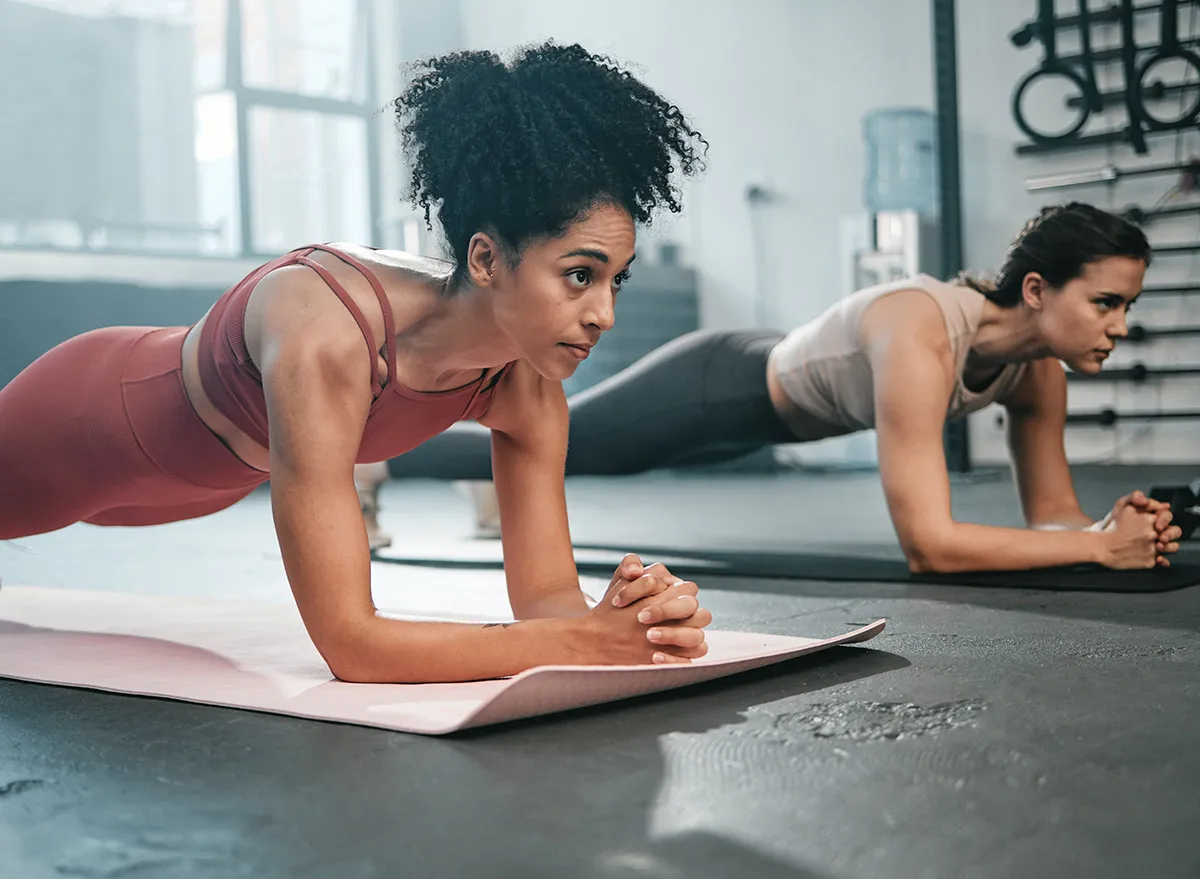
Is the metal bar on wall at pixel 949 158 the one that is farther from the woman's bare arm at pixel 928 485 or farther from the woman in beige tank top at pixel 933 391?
the woman's bare arm at pixel 928 485

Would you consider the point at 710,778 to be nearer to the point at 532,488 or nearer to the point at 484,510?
the point at 532,488

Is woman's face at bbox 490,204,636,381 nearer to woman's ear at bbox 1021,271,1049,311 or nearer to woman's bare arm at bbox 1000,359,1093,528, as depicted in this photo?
woman's ear at bbox 1021,271,1049,311

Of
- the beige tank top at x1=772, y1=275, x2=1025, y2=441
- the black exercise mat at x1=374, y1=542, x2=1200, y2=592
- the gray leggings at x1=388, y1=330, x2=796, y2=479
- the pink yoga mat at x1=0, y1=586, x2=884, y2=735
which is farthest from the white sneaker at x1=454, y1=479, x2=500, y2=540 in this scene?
the pink yoga mat at x1=0, y1=586, x2=884, y2=735

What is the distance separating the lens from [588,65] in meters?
1.28

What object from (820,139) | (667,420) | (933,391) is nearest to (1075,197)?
(820,139)

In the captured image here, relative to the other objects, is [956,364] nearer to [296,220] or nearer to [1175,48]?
[1175,48]

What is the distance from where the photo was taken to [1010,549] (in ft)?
6.97

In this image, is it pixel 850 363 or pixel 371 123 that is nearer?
pixel 850 363

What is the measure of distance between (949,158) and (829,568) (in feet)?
11.2

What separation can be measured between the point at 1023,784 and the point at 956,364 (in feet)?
4.52

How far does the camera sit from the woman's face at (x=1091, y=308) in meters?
2.11

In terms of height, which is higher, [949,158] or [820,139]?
[820,139]

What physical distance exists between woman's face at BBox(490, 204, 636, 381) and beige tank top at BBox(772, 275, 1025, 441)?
3.73ft

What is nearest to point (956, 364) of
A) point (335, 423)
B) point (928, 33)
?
point (335, 423)
